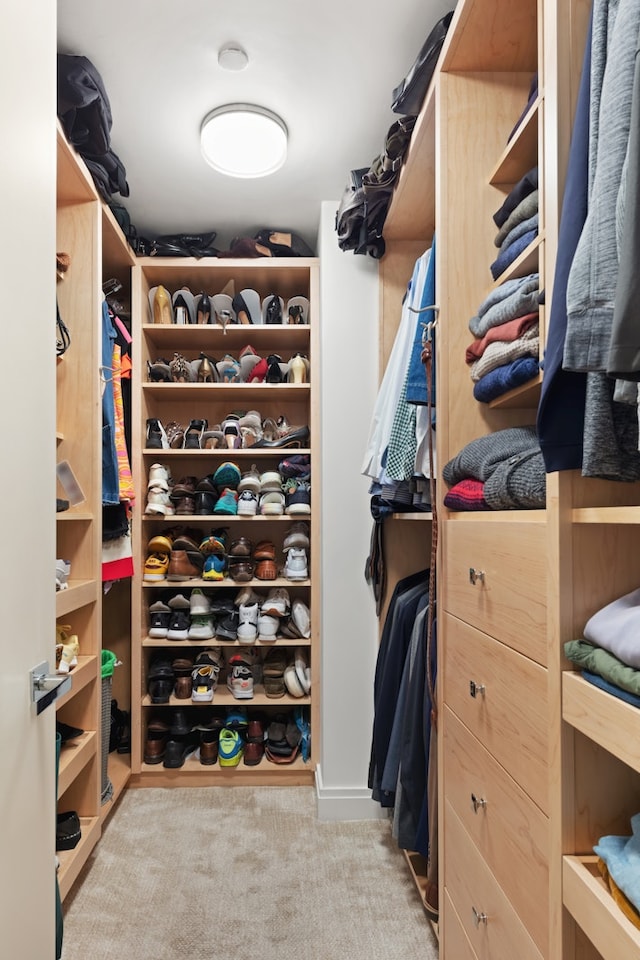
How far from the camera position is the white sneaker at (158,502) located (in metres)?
2.61

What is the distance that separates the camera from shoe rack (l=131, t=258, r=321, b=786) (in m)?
2.57

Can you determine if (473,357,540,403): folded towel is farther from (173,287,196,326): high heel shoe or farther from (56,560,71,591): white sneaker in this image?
(173,287,196,326): high heel shoe

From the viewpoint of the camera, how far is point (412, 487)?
183 centimetres

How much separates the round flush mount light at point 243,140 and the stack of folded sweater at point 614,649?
1745mm

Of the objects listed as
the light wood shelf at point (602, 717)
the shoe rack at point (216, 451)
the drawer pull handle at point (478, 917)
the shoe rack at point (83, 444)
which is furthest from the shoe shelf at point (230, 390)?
the light wood shelf at point (602, 717)

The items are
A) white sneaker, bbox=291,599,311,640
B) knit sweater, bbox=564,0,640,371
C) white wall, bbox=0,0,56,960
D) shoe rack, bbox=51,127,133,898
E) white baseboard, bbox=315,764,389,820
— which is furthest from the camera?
white sneaker, bbox=291,599,311,640

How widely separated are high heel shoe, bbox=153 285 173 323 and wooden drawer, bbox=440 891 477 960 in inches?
89.8

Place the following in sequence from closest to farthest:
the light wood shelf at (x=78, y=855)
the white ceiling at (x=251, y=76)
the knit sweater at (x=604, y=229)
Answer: the knit sweater at (x=604, y=229), the white ceiling at (x=251, y=76), the light wood shelf at (x=78, y=855)

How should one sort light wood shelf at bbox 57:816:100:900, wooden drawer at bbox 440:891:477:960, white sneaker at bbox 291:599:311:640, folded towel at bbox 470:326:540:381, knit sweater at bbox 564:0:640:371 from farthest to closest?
white sneaker at bbox 291:599:311:640, light wood shelf at bbox 57:816:100:900, wooden drawer at bbox 440:891:477:960, folded towel at bbox 470:326:540:381, knit sweater at bbox 564:0:640:371

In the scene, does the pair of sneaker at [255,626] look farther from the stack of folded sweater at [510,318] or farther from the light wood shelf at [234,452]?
the stack of folded sweater at [510,318]

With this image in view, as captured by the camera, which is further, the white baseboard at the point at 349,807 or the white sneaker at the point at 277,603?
the white sneaker at the point at 277,603

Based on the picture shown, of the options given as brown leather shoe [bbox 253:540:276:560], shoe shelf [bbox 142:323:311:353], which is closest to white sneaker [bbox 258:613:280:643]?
brown leather shoe [bbox 253:540:276:560]

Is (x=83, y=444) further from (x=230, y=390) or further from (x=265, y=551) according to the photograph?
(x=265, y=551)

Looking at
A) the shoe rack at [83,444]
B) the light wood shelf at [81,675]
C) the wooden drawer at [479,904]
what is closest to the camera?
the wooden drawer at [479,904]
